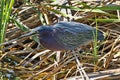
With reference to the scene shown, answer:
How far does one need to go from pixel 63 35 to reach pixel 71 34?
3 centimetres

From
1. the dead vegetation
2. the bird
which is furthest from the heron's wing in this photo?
the dead vegetation

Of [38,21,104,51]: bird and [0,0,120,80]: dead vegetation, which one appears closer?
[38,21,104,51]: bird

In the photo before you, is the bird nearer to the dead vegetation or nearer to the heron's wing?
the heron's wing

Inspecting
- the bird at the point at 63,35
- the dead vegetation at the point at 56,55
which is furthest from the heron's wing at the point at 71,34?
the dead vegetation at the point at 56,55

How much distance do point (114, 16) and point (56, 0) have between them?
1.12ft

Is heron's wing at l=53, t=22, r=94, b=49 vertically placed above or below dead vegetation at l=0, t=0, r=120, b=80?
above

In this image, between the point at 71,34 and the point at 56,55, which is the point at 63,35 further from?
the point at 56,55

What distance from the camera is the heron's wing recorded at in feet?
3.68

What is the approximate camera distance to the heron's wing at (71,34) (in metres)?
1.12

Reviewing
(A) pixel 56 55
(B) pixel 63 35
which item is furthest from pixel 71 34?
(A) pixel 56 55

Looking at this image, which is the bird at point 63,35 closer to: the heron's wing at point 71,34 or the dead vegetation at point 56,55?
the heron's wing at point 71,34

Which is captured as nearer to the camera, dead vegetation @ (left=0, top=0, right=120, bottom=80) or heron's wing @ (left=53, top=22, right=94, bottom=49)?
heron's wing @ (left=53, top=22, right=94, bottom=49)

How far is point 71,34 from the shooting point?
1.14m

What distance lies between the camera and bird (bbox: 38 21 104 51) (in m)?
1.10
